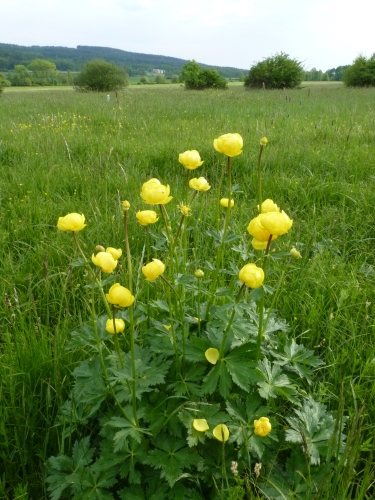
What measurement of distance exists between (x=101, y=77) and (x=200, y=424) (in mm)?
24749

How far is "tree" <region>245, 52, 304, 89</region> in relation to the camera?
2056 cm

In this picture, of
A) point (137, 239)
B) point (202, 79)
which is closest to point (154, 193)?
point (137, 239)

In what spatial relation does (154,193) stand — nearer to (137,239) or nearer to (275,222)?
(275,222)

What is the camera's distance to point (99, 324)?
1.17 meters

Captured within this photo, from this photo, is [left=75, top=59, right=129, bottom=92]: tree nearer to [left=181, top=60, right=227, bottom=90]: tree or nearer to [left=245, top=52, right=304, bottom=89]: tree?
[left=181, top=60, right=227, bottom=90]: tree

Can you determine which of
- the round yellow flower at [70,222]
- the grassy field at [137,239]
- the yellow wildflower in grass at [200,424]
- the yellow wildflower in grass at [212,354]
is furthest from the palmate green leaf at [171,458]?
the round yellow flower at [70,222]

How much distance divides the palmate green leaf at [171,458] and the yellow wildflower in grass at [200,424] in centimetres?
8

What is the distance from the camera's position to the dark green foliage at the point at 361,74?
20.2 metres

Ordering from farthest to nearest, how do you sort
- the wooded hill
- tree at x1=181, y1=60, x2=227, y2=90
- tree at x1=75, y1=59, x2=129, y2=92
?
the wooded hill
tree at x1=181, y1=60, x2=227, y2=90
tree at x1=75, y1=59, x2=129, y2=92

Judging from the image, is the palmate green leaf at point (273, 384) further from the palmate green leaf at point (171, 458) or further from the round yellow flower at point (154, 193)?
the round yellow flower at point (154, 193)

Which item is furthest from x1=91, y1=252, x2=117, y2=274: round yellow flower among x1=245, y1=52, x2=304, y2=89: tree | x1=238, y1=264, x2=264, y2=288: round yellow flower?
x1=245, y1=52, x2=304, y2=89: tree

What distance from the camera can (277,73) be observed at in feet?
68.1

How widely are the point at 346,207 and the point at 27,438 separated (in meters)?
2.26

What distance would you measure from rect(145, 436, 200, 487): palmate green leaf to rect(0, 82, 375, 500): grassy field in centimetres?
35
